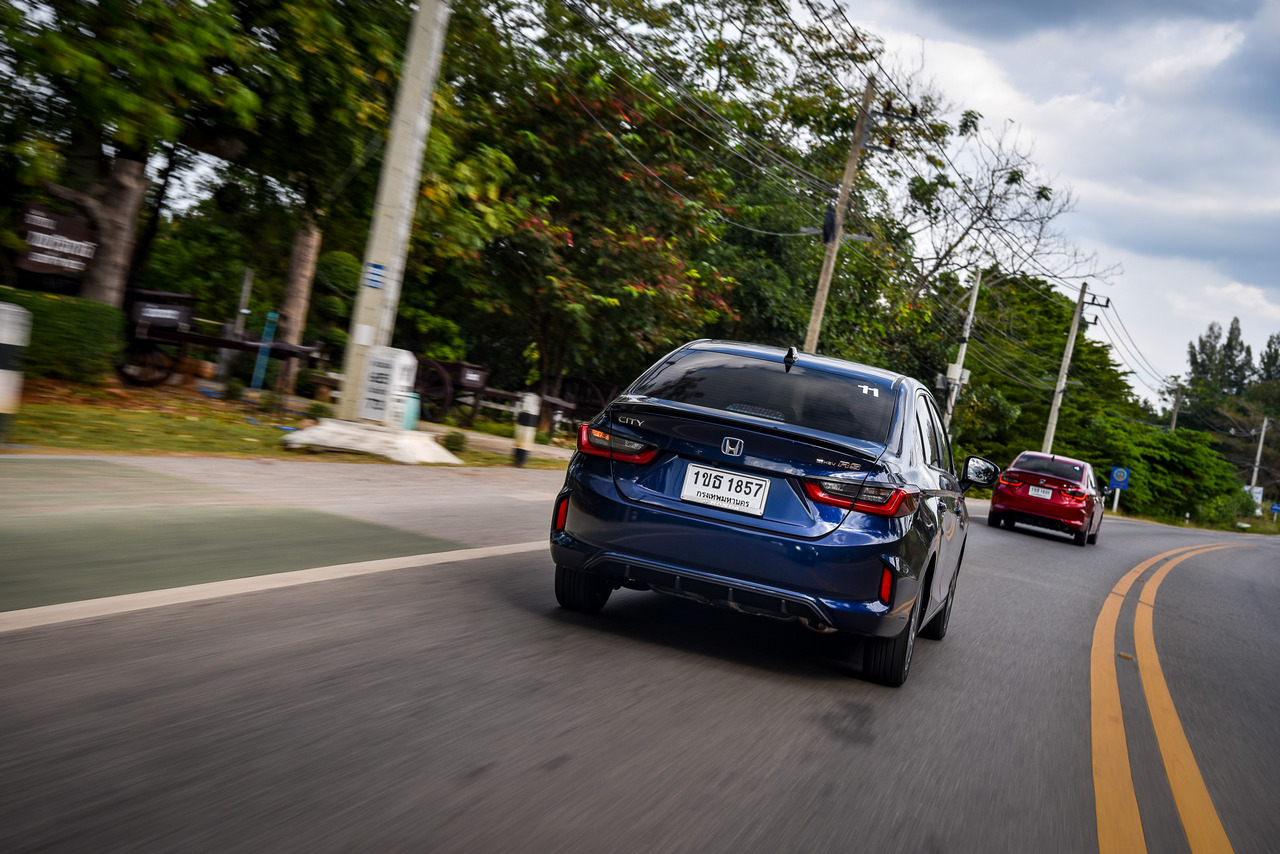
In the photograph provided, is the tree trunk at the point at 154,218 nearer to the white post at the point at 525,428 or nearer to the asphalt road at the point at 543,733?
the white post at the point at 525,428

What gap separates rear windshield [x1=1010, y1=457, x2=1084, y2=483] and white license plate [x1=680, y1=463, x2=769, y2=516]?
1698 cm

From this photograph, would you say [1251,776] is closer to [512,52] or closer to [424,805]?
[424,805]

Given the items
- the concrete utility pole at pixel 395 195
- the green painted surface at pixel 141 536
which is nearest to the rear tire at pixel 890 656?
the green painted surface at pixel 141 536

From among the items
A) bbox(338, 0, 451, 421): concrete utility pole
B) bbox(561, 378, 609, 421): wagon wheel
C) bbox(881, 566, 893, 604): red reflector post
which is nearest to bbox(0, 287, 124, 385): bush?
bbox(338, 0, 451, 421): concrete utility pole

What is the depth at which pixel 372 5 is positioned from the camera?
1400 centimetres

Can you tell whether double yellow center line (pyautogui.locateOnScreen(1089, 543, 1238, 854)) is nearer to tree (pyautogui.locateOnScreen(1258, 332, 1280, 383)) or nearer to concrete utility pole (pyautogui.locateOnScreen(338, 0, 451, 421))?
concrete utility pole (pyautogui.locateOnScreen(338, 0, 451, 421))

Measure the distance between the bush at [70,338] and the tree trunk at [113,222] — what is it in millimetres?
1614

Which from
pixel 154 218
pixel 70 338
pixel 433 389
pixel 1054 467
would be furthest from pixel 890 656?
pixel 433 389

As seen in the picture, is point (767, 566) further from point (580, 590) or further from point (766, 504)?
point (580, 590)

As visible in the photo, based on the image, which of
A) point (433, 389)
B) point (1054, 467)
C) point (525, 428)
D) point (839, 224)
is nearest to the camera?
point (525, 428)

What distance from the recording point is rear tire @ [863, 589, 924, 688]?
5238mm

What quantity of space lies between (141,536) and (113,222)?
9639 mm

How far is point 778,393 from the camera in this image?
5461mm

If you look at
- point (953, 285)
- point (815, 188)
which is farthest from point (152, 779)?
point (953, 285)
